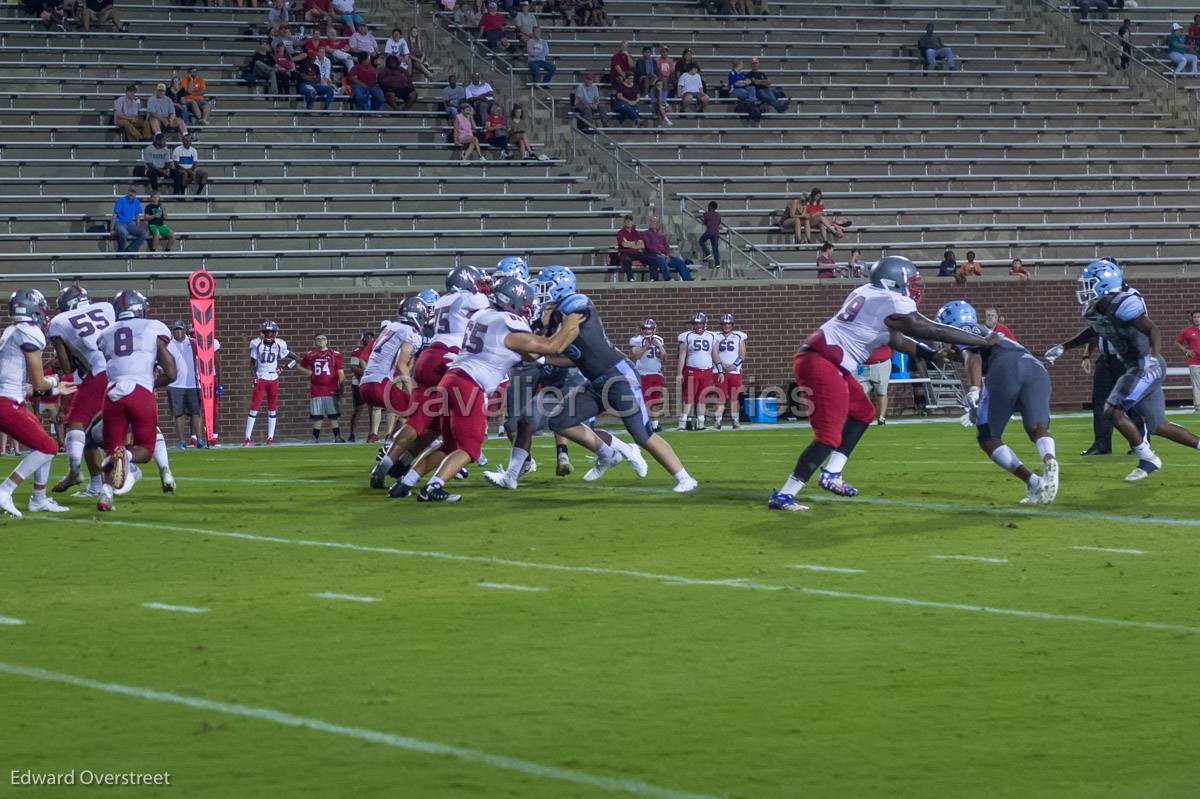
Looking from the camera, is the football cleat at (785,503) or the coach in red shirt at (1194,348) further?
the coach in red shirt at (1194,348)

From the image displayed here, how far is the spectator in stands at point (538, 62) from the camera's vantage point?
32125mm

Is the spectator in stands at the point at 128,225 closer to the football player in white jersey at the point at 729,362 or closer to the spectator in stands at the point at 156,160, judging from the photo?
the spectator in stands at the point at 156,160

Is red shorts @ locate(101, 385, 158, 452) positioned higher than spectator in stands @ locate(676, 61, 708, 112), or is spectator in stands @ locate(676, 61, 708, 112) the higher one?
spectator in stands @ locate(676, 61, 708, 112)

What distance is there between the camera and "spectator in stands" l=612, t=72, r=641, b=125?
32.2 m

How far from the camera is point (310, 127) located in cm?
3027

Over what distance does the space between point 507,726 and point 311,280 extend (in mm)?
21955

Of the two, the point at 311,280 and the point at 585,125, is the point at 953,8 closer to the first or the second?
the point at 585,125

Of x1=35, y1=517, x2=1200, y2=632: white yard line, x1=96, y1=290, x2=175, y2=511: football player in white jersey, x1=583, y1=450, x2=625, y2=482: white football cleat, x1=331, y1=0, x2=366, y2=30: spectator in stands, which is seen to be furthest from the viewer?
x1=331, y1=0, x2=366, y2=30: spectator in stands

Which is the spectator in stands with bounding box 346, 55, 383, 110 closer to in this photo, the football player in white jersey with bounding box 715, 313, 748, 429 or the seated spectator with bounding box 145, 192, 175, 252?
the seated spectator with bounding box 145, 192, 175, 252

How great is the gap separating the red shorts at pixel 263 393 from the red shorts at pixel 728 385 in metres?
6.66

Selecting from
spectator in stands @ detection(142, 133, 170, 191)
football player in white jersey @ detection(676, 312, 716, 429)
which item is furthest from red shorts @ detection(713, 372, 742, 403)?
spectator in stands @ detection(142, 133, 170, 191)

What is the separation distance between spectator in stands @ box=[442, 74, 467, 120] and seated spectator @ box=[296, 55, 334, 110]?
6.56ft

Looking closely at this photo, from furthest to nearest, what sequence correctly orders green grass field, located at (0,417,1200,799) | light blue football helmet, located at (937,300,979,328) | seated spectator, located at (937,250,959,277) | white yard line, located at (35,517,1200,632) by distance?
seated spectator, located at (937,250,959,277)
light blue football helmet, located at (937,300,979,328)
white yard line, located at (35,517,1200,632)
green grass field, located at (0,417,1200,799)

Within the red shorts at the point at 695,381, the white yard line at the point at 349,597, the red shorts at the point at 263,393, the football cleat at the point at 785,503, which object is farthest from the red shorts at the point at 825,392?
the red shorts at the point at 263,393
